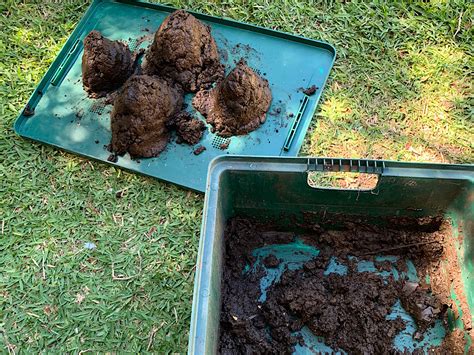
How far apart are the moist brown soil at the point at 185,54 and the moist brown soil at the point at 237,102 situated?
101 millimetres

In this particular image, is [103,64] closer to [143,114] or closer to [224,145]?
[143,114]

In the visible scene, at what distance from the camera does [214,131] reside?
260cm

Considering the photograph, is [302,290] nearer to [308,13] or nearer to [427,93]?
[427,93]

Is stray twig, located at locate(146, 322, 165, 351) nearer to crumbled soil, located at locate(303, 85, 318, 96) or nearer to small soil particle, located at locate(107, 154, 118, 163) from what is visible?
small soil particle, located at locate(107, 154, 118, 163)

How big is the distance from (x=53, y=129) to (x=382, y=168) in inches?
67.7

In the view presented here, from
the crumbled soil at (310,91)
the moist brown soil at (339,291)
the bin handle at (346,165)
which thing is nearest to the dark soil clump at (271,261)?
the moist brown soil at (339,291)

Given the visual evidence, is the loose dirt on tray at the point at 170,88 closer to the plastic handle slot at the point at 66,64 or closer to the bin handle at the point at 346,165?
the plastic handle slot at the point at 66,64

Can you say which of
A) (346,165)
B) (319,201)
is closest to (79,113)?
(319,201)

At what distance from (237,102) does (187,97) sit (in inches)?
13.5

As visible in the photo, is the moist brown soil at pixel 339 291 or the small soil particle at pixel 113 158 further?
the small soil particle at pixel 113 158

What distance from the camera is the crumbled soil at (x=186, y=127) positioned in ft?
8.43

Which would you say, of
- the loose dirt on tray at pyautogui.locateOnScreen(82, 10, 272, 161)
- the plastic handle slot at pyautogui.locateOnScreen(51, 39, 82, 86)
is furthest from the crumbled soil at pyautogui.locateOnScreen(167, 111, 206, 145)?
the plastic handle slot at pyautogui.locateOnScreen(51, 39, 82, 86)

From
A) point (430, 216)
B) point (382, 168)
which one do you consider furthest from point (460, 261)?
point (382, 168)

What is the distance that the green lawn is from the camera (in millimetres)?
2240
